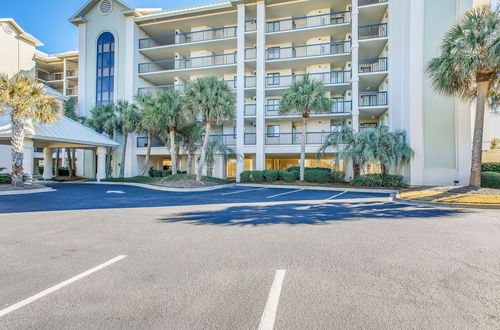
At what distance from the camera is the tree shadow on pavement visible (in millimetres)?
7293

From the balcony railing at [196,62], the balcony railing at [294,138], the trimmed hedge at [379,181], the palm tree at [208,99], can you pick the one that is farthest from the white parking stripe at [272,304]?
the balcony railing at [196,62]

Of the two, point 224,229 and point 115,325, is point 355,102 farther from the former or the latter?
point 115,325

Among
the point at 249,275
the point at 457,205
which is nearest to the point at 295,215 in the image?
the point at 249,275

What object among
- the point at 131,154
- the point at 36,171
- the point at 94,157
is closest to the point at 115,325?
the point at 131,154

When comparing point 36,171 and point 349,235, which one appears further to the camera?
point 36,171

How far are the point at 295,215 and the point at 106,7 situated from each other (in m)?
32.8

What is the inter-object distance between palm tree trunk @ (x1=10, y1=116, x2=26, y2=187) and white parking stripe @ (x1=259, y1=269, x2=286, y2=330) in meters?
19.3

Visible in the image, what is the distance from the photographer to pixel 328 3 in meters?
24.0

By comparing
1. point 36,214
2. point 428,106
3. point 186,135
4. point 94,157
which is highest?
point 428,106

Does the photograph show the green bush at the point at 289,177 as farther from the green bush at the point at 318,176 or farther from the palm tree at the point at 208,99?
the palm tree at the point at 208,99

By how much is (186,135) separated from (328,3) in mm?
17528

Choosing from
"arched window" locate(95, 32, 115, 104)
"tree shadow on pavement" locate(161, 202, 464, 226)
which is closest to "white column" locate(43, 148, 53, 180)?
"arched window" locate(95, 32, 115, 104)

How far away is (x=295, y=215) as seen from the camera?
26.9 ft

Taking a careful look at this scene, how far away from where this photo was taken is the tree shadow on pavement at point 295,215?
7.29 meters
